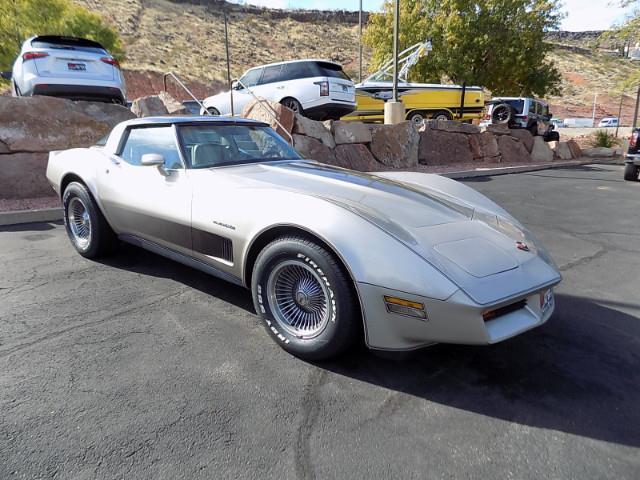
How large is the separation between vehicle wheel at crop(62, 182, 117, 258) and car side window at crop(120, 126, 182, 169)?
56cm

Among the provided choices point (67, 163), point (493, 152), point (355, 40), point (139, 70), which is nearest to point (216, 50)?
point (139, 70)

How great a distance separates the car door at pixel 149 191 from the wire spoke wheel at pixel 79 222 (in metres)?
0.50

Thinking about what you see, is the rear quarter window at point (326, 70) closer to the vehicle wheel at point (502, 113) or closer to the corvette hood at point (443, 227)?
the corvette hood at point (443, 227)

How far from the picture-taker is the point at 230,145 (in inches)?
131

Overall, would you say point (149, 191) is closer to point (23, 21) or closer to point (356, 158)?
point (356, 158)

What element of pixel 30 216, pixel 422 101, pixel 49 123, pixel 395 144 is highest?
pixel 422 101

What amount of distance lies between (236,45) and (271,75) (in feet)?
134

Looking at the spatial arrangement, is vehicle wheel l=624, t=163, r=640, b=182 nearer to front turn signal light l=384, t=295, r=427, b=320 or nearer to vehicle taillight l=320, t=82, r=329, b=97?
vehicle taillight l=320, t=82, r=329, b=97

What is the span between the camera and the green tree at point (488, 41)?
1877 cm

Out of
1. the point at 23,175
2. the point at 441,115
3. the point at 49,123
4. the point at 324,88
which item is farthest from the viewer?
the point at 441,115

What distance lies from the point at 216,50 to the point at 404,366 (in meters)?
47.9

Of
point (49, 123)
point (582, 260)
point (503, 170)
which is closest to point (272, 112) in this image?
point (49, 123)

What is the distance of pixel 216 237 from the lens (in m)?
2.65

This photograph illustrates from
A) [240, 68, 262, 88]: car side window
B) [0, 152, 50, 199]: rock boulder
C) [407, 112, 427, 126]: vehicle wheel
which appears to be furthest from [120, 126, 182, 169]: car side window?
[407, 112, 427, 126]: vehicle wheel
